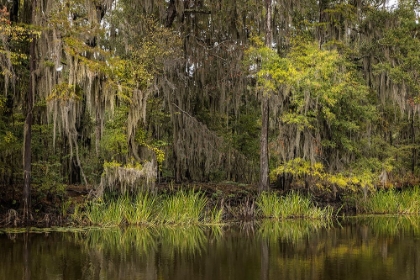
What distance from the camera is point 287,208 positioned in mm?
16141

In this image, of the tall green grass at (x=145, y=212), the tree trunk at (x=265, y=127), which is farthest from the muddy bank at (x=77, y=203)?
the tree trunk at (x=265, y=127)

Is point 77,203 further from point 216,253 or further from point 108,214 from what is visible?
point 216,253

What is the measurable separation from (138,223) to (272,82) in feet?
21.5

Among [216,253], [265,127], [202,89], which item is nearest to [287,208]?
[265,127]

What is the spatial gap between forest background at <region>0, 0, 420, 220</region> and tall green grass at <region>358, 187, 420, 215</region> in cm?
64

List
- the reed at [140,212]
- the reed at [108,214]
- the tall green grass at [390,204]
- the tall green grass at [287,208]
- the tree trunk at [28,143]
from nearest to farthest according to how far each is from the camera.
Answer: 1. the tree trunk at [28,143]
2. the reed at [108,214]
3. the reed at [140,212]
4. the tall green grass at [287,208]
5. the tall green grass at [390,204]

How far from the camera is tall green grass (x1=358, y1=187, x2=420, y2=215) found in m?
18.3

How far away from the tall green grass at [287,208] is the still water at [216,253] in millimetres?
1838

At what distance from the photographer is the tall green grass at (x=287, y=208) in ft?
52.8

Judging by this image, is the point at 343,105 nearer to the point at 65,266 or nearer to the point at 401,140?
the point at 401,140

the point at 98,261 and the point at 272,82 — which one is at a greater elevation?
the point at 272,82

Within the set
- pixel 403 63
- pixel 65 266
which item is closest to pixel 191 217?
pixel 65 266

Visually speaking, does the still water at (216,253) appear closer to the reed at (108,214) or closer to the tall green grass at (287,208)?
the reed at (108,214)

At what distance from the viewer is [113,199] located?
46.8ft
